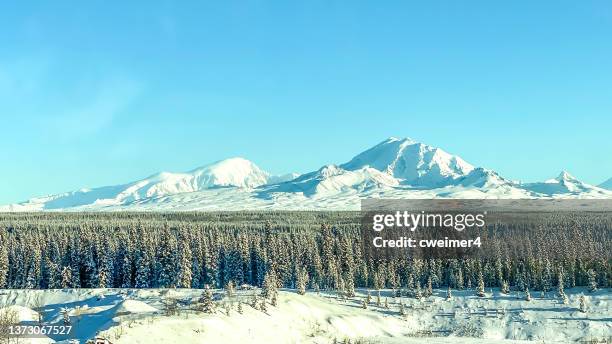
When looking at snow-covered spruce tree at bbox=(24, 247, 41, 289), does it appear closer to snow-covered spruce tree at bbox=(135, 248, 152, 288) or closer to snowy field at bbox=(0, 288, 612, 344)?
snow-covered spruce tree at bbox=(135, 248, 152, 288)

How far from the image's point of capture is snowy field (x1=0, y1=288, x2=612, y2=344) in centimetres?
6650

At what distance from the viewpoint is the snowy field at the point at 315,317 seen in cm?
6650

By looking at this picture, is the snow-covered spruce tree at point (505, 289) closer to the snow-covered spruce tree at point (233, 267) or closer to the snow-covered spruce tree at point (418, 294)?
the snow-covered spruce tree at point (418, 294)

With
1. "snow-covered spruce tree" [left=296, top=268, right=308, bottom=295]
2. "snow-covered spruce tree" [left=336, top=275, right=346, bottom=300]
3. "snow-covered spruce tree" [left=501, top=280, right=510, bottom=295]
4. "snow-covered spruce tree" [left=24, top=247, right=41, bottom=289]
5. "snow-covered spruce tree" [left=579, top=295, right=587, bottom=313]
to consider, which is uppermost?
"snow-covered spruce tree" [left=24, top=247, right=41, bottom=289]

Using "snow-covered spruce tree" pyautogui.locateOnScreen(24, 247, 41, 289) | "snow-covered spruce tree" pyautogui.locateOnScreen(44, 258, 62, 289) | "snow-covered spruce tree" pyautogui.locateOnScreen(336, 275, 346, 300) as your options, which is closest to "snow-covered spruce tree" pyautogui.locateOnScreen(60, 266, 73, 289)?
"snow-covered spruce tree" pyautogui.locateOnScreen(44, 258, 62, 289)

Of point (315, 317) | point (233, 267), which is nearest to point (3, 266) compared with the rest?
point (233, 267)

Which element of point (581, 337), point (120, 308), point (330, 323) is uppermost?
point (120, 308)

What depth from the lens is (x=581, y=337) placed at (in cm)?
10331

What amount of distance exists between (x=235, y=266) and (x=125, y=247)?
25.6 metres

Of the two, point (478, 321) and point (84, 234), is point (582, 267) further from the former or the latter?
point (84, 234)

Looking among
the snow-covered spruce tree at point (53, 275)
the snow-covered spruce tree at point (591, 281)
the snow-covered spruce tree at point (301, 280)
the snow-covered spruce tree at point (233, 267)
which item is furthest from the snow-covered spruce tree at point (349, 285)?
the snow-covered spruce tree at point (53, 275)

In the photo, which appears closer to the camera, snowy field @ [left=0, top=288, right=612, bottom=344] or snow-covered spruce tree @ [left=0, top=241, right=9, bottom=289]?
snowy field @ [left=0, top=288, right=612, bottom=344]

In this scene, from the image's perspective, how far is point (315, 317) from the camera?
89688 mm

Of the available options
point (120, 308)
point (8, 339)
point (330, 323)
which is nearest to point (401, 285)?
point (330, 323)
